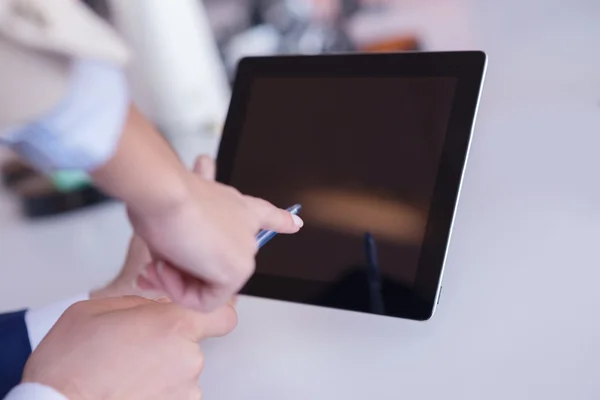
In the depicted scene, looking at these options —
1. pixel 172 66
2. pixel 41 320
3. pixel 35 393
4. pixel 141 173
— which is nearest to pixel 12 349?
pixel 41 320

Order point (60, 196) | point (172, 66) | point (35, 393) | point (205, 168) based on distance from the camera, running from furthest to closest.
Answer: point (172, 66) < point (60, 196) < point (205, 168) < point (35, 393)

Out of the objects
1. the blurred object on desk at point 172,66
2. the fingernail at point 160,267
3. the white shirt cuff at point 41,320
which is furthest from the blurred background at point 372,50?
the fingernail at point 160,267

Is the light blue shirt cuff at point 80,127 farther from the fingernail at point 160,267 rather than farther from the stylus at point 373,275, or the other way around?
the stylus at point 373,275

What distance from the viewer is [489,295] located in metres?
0.46

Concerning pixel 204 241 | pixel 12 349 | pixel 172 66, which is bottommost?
pixel 12 349

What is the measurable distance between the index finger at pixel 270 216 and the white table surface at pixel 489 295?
0.11m

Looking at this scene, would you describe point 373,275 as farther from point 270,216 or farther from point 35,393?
point 35,393

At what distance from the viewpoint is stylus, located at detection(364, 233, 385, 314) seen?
46 cm

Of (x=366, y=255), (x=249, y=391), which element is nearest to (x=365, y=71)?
(x=366, y=255)

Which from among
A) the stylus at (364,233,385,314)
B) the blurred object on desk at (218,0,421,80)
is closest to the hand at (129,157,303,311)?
the stylus at (364,233,385,314)

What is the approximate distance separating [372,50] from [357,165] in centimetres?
36

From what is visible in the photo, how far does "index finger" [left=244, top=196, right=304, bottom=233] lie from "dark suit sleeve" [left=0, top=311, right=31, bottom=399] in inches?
8.5

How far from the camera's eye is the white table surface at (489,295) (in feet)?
1.36

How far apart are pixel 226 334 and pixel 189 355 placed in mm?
87
